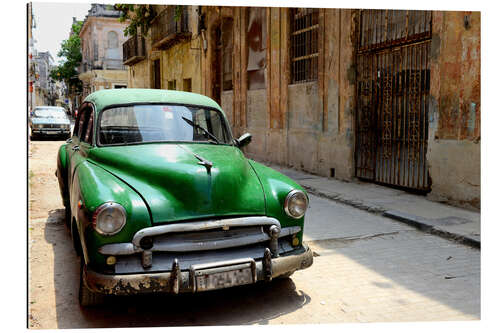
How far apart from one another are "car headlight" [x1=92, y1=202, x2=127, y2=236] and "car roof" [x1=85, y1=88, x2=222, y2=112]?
1.65 m

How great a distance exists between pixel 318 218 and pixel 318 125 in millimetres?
4277

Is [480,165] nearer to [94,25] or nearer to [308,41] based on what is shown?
[308,41]

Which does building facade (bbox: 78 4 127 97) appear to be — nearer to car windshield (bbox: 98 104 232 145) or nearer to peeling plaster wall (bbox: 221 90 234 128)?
peeling plaster wall (bbox: 221 90 234 128)

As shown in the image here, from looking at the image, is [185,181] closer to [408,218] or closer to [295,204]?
[295,204]

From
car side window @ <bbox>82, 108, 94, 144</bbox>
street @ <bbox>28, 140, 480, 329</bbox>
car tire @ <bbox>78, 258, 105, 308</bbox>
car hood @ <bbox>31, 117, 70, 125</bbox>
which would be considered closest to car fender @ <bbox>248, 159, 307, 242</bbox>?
street @ <bbox>28, 140, 480, 329</bbox>

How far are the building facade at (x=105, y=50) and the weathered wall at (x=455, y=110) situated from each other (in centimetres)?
3617

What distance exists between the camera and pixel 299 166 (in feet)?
37.3

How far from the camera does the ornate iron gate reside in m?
7.84

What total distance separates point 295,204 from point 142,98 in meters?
1.92

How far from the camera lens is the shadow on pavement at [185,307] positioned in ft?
11.1

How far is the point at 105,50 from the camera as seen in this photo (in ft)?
136

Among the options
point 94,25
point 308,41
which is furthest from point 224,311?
point 94,25

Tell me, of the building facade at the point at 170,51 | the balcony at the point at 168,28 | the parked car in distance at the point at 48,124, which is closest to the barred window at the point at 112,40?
the building facade at the point at 170,51

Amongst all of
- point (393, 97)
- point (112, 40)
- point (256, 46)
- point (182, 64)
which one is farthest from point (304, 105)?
point (112, 40)
